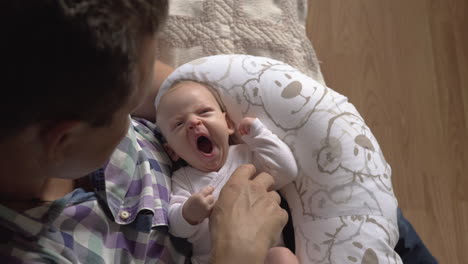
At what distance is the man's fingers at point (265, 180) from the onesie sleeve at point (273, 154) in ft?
0.06

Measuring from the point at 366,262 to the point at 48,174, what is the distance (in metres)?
0.59

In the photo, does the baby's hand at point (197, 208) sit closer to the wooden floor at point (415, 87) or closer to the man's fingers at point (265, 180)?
the man's fingers at point (265, 180)

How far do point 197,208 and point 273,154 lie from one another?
0.20m

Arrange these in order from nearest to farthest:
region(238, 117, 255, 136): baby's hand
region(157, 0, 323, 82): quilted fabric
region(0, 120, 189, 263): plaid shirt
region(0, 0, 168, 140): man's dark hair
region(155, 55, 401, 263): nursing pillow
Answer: region(0, 0, 168, 140): man's dark hair, region(0, 120, 189, 263): plaid shirt, region(155, 55, 401, 263): nursing pillow, region(238, 117, 255, 136): baby's hand, region(157, 0, 323, 82): quilted fabric

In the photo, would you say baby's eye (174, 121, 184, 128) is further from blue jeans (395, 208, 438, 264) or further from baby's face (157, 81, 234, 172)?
blue jeans (395, 208, 438, 264)

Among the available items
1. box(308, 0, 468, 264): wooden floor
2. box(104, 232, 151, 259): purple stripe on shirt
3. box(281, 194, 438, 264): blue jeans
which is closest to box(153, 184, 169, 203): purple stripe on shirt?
box(104, 232, 151, 259): purple stripe on shirt

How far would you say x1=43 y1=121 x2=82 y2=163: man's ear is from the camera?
19.7 inches

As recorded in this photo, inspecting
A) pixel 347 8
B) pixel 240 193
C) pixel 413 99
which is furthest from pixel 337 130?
pixel 347 8

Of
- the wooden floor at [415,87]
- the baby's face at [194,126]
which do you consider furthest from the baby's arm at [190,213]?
the wooden floor at [415,87]

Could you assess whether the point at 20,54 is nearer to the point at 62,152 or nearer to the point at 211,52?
the point at 62,152

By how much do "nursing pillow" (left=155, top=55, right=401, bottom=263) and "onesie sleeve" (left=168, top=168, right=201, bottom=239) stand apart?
189 millimetres

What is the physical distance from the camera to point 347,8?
5.78 ft

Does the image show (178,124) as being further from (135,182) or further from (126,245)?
(126,245)

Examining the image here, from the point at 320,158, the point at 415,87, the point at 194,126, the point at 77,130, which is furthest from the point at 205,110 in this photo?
A: the point at 415,87
